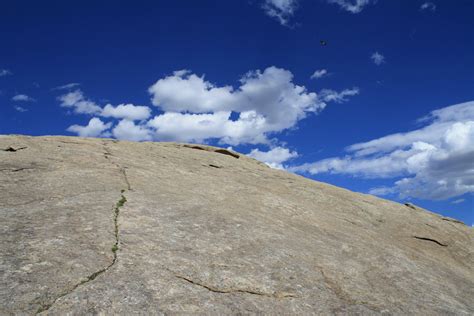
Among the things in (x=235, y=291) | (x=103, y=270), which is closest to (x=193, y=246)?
(x=235, y=291)

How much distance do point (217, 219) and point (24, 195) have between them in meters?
6.66

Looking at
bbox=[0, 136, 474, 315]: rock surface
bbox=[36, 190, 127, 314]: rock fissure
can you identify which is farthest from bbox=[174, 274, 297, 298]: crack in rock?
bbox=[36, 190, 127, 314]: rock fissure

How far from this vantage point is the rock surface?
9.80m

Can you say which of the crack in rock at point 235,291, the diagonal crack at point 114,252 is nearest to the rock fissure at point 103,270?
the diagonal crack at point 114,252

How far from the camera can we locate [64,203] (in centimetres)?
1427

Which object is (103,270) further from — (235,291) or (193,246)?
(235,291)

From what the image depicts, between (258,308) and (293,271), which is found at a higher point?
(293,271)

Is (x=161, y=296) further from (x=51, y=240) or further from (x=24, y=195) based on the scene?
(x=24, y=195)

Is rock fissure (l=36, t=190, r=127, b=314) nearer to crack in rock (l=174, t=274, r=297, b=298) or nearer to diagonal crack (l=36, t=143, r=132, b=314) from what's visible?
diagonal crack (l=36, t=143, r=132, b=314)

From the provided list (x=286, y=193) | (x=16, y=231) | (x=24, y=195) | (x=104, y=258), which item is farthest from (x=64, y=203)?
(x=286, y=193)

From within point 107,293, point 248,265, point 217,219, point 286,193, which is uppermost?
point 286,193

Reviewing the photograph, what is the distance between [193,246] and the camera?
12.6 metres

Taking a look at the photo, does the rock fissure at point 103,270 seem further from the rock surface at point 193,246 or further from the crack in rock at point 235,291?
the crack in rock at point 235,291

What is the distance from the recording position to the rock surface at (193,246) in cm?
980
